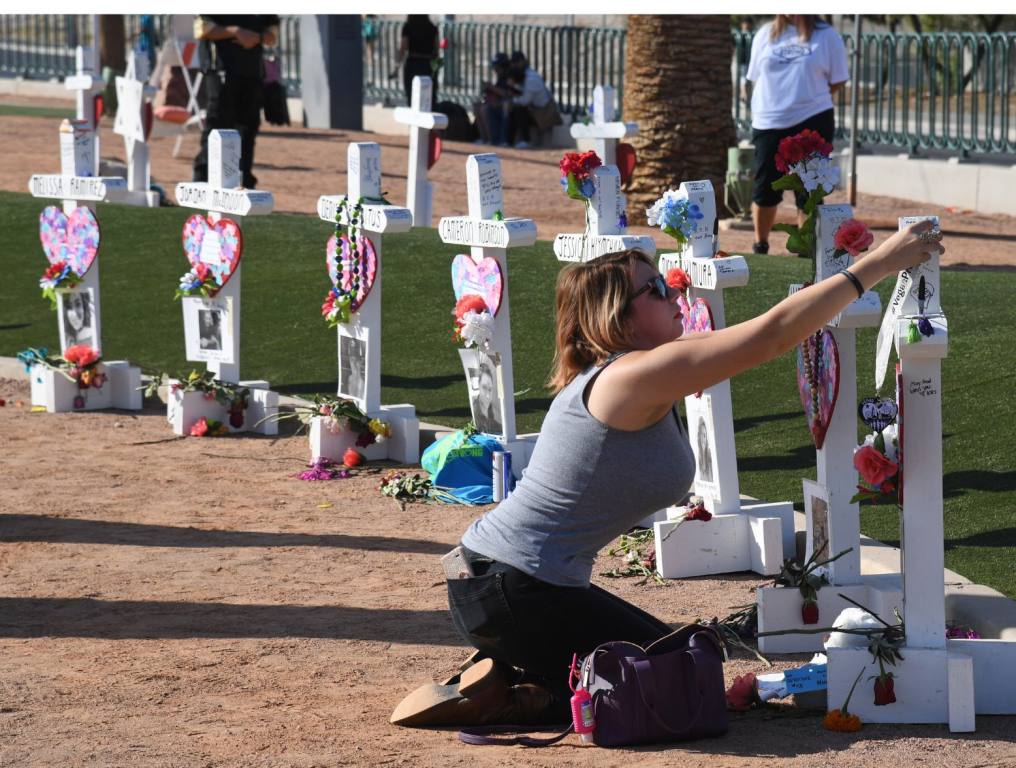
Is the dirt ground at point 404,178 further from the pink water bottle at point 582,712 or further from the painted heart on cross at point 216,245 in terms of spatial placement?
the pink water bottle at point 582,712

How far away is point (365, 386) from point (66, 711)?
→ 3488mm

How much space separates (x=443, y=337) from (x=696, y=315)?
12.6 feet

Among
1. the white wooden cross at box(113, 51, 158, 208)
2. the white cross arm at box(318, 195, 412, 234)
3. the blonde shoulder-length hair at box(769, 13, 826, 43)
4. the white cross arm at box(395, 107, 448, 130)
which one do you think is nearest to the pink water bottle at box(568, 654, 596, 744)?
the white cross arm at box(318, 195, 412, 234)

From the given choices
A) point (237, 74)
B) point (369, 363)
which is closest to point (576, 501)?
point (369, 363)

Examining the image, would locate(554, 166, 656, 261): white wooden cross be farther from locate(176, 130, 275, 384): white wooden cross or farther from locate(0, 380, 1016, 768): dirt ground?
locate(176, 130, 275, 384): white wooden cross

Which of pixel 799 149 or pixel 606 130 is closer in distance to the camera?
pixel 799 149

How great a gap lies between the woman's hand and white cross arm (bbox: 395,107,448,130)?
832 cm

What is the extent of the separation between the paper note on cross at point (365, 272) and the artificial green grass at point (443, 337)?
1.97 feet

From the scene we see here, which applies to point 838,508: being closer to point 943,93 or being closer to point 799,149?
point 799,149

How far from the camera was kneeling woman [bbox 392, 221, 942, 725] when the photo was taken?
A: 420cm

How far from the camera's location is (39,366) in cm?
905

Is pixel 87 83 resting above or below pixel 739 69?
below

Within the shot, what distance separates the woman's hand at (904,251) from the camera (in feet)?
13.3

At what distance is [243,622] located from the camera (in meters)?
5.40
